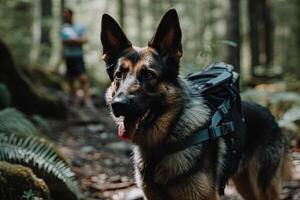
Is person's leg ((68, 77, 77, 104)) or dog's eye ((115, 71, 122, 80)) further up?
dog's eye ((115, 71, 122, 80))

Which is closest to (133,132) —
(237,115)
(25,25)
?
(237,115)

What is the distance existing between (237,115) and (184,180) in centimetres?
104

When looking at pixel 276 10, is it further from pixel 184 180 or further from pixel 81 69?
pixel 184 180

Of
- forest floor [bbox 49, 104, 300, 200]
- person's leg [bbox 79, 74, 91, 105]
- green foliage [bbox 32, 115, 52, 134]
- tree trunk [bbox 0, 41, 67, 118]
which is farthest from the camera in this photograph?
person's leg [bbox 79, 74, 91, 105]

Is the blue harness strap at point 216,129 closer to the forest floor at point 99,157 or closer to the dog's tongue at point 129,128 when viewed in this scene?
the dog's tongue at point 129,128

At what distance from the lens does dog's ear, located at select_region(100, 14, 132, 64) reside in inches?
163

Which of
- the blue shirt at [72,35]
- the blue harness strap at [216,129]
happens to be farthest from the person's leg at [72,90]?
the blue harness strap at [216,129]

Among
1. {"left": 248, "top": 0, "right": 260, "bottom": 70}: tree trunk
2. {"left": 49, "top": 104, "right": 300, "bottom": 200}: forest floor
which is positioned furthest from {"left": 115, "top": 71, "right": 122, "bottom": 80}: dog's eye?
{"left": 248, "top": 0, "right": 260, "bottom": 70}: tree trunk

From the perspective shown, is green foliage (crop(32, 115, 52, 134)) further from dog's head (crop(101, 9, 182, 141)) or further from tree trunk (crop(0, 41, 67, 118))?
dog's head (crop(101, 9, 182, 141))

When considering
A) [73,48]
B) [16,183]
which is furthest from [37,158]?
[73,48]

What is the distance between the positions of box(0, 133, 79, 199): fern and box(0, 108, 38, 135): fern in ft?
1.22

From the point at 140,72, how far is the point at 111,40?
593 mm

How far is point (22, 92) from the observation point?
376 inches

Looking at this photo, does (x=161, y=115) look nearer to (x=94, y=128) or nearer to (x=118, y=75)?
(x=118, y=75)
